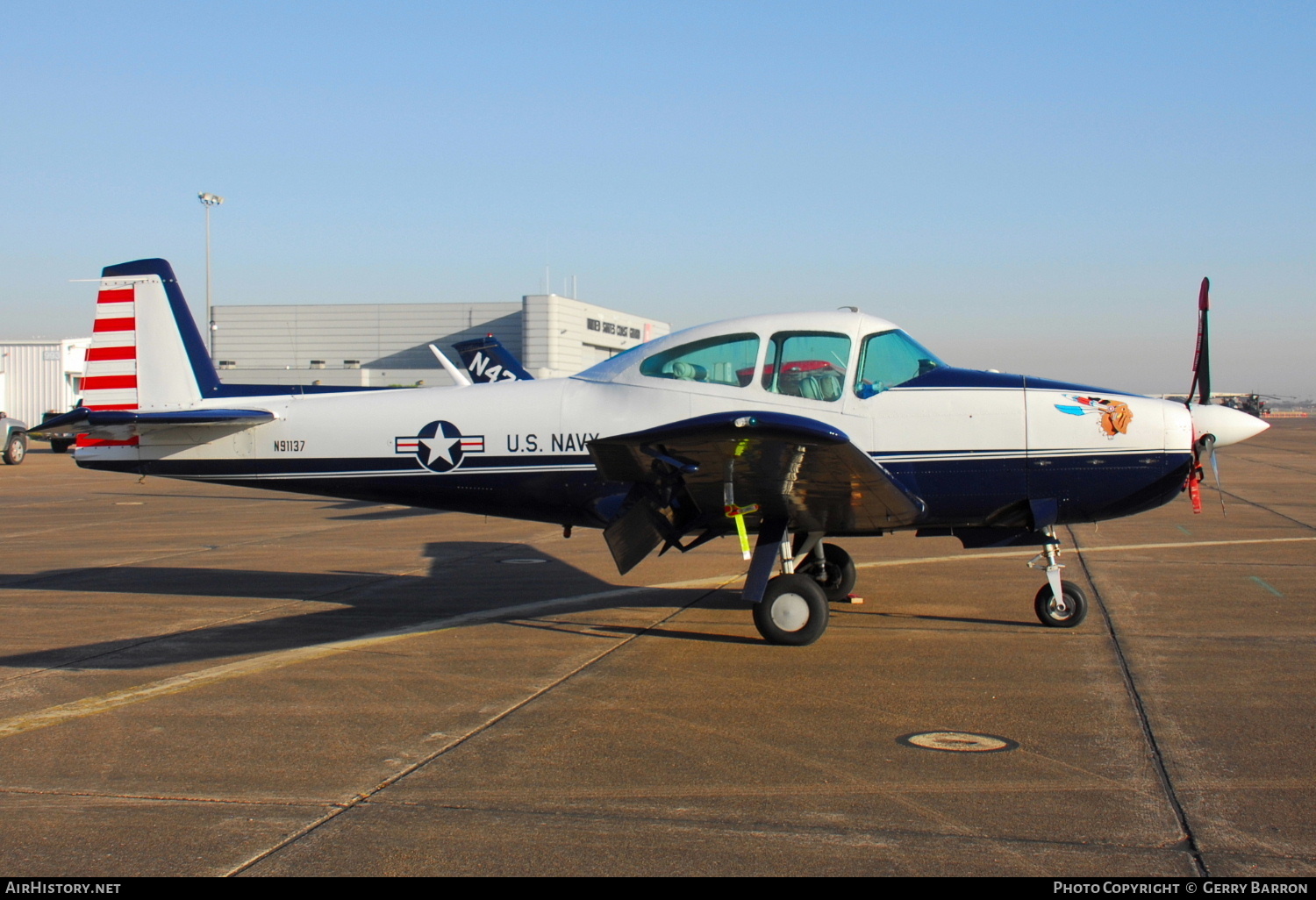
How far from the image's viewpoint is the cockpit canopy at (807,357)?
7883 mm

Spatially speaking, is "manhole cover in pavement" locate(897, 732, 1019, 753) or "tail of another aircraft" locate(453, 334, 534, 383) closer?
"manhole cover in pavement" locate(897, 732, 1019, 753)

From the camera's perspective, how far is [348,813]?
171 inches

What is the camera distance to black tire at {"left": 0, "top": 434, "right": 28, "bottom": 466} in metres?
35.1

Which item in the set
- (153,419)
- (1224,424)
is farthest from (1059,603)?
(153,419)

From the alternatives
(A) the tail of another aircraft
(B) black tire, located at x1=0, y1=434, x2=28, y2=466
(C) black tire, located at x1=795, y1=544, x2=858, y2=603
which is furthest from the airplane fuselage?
(B) black tire, located at x1=0, y1=434, x2=28, y2=466

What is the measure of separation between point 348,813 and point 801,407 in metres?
4.60

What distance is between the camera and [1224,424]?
7832mm

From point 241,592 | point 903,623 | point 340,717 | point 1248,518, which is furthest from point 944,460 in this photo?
point 1248,518

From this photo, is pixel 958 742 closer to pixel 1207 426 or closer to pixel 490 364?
pixel 1207 426

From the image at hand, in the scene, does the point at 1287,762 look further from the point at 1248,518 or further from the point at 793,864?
the point at 1248,518

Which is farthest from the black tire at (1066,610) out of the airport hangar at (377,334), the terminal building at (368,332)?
→ the terminal building at (368,332)

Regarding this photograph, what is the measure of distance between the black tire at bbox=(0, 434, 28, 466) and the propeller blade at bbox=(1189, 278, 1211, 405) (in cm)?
3695

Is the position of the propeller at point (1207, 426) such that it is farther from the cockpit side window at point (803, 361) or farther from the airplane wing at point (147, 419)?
the airplane wing at point (147, 419)

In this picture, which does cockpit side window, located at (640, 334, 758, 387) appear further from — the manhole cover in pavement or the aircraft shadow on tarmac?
the manhole cover in pavement
